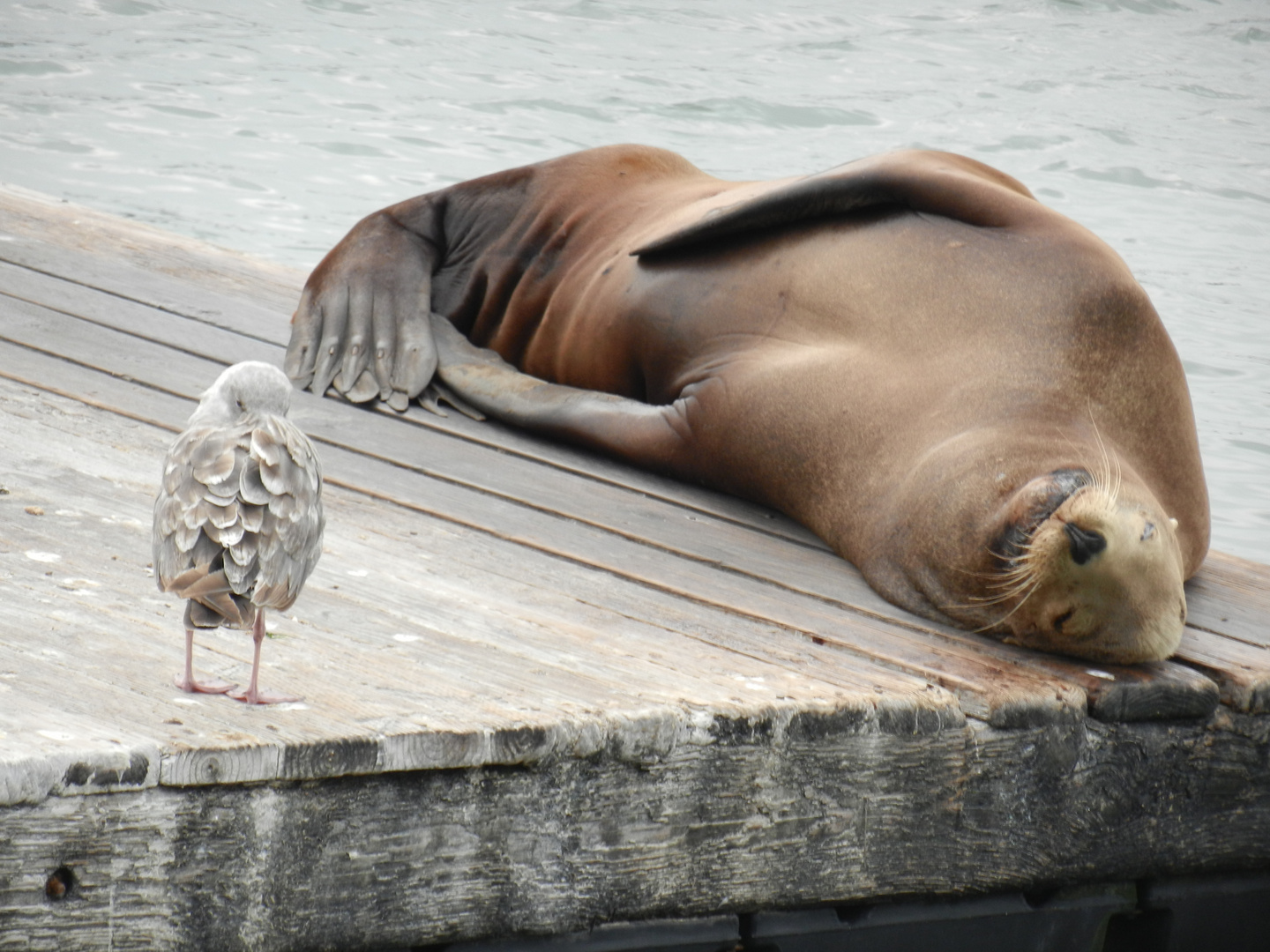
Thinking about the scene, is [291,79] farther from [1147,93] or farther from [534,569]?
[534,569]

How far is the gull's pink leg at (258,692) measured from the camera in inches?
56.7

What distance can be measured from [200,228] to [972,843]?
8.27 m

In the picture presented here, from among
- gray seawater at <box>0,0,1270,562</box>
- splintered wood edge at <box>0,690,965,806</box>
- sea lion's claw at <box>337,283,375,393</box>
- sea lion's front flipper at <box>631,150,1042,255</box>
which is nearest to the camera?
splintered wood edge at <box>0,690,965,806</box>

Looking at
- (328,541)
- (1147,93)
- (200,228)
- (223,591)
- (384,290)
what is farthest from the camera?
(1147,93)

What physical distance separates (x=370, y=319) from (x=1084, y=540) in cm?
197

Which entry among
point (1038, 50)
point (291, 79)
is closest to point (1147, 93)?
point (1038, 50)

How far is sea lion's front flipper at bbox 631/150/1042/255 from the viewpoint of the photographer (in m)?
2.92

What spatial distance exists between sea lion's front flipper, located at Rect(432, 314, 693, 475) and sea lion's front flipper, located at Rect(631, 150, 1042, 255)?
1.27ft

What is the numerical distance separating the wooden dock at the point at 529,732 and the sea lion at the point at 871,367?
0.11 meters

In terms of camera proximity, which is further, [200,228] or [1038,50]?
[1038,50]

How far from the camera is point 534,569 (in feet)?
7.32

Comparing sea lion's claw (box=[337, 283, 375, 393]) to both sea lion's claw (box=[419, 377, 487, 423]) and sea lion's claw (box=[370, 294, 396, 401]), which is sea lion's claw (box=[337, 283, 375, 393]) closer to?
sea lion's claw (box=[370, 294, 396, 401])

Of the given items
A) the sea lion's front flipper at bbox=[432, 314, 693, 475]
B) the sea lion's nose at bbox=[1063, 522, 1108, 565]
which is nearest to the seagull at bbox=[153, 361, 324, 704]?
the sea lion's nose at bbox=[1063, 522, 1108, 565]

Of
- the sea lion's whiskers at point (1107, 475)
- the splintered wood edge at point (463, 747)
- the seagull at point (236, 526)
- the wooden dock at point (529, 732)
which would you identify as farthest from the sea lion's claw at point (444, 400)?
the seagull at point (236, 526)
